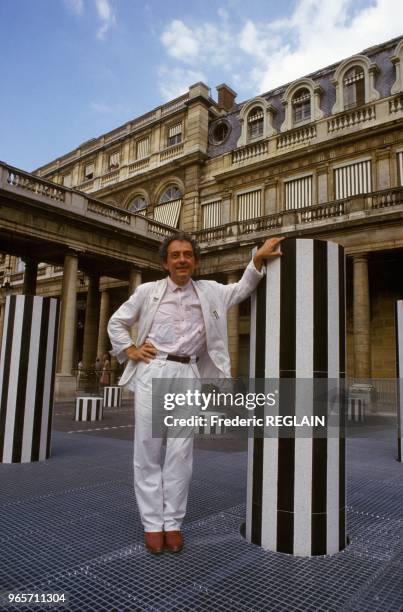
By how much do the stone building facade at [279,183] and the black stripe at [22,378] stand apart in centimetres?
1037

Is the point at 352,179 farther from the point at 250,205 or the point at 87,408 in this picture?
the point at 87,408

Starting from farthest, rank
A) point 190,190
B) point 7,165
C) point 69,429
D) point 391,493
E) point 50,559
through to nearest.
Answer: point 190,190
point 7,165
point 69,429
point 391,493
point 50,559

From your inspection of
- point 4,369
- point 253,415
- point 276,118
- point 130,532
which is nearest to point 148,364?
point 253,415

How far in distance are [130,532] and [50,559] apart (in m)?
0.60

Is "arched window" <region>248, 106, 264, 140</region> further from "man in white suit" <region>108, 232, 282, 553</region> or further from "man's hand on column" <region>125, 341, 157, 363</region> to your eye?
"man's hand on column" <region>125, 341, 157, 363</region>

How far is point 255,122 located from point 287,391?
65.1ft

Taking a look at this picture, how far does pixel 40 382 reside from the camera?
213 inches

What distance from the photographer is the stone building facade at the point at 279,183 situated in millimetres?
14953

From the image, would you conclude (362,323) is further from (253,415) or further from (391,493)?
(253,415)

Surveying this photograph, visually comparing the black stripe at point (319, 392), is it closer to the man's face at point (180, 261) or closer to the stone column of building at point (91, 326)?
the man's face at point (180, 261)

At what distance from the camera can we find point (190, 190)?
828 inches

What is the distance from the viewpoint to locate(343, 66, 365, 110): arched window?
54.6 ft

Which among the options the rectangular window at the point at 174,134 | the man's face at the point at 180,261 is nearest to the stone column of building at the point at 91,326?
the rectangular window at the point at 174,134

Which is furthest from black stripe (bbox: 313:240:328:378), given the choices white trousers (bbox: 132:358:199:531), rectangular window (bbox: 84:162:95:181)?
rectangular window (bbox: 84:162:95:181)
